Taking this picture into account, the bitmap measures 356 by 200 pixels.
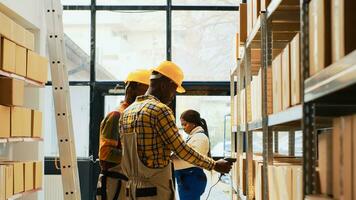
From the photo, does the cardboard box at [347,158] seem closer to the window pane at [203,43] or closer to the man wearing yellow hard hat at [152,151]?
the man wearing yellow hard hat at [152,151]

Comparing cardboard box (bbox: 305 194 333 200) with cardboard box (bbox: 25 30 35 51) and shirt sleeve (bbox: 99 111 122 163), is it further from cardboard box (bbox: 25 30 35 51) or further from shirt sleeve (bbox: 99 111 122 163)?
cardboard box (bbox: 25 30 35 51)

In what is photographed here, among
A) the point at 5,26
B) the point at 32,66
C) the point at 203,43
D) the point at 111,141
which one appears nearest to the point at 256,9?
the point at 111,141

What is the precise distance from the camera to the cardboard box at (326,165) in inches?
61.9

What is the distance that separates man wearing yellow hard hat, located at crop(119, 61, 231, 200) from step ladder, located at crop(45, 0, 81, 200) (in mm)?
940

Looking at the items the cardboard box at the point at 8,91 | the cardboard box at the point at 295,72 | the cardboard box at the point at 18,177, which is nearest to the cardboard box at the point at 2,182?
the cardboard box at the point at 18,177

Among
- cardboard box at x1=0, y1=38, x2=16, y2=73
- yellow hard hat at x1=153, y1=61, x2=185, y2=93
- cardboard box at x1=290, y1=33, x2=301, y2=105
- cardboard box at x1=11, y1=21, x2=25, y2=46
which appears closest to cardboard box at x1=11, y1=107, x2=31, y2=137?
cardboard box at x1=0, y1=38, x2=16, y2=73

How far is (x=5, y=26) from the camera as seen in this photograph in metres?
3.92

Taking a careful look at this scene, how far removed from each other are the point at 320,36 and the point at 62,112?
→ 9.37 feet

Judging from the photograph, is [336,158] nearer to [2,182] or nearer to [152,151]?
[152,151]

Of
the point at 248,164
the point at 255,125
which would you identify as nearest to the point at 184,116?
the point at 248,164

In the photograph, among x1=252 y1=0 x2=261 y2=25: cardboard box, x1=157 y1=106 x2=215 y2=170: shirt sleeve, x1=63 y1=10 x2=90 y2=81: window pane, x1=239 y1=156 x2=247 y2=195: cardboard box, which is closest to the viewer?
x1=252 y1=0 x2=261 y2=25: cardboard box

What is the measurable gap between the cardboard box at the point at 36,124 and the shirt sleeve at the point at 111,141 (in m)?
1.03

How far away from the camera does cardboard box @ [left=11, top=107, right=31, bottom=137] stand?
13.7 feet

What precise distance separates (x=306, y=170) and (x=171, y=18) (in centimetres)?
623
